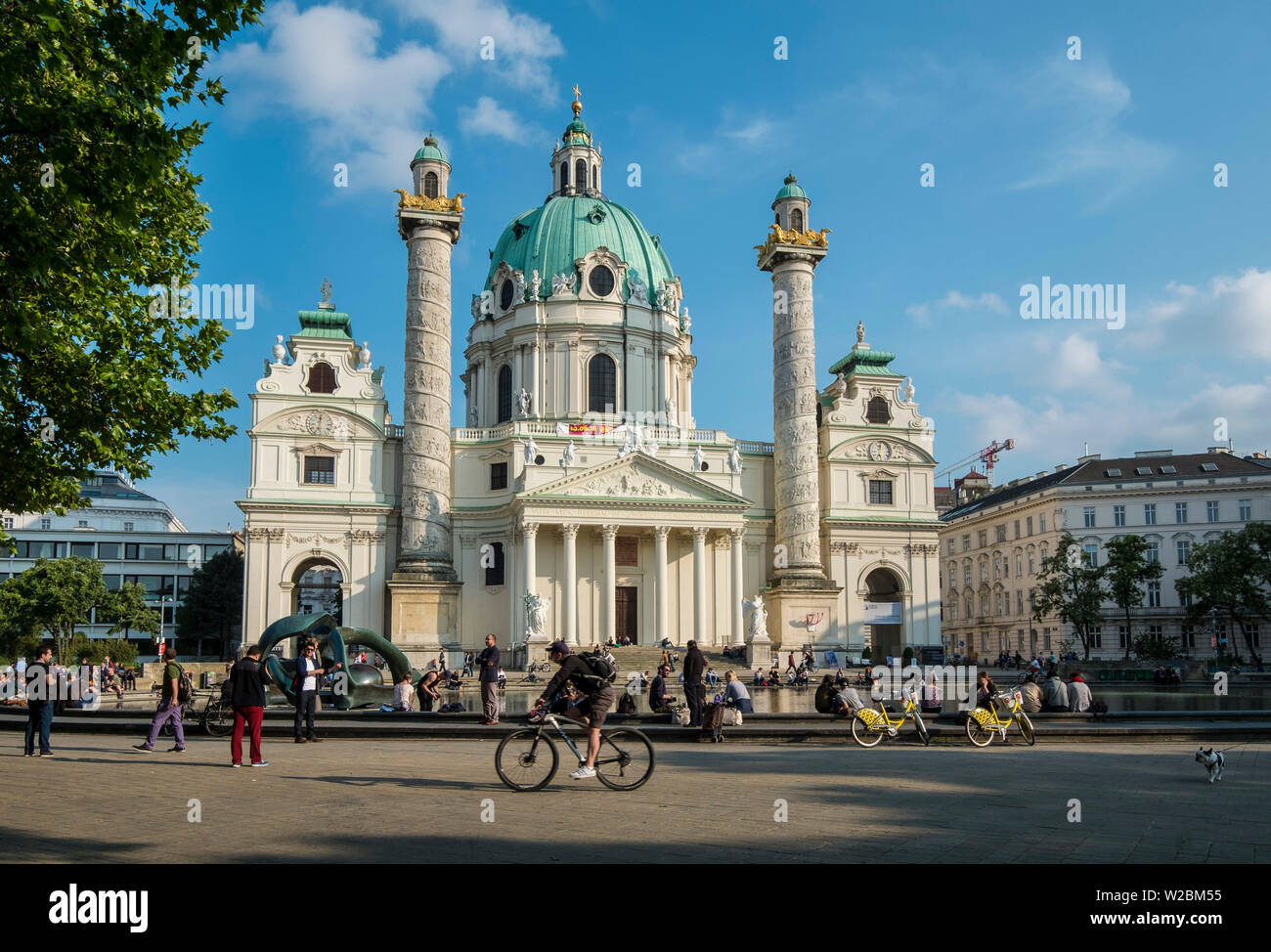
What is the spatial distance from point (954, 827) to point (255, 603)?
49.3 meters

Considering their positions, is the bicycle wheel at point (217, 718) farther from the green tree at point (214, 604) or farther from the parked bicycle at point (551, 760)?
the green tree at point (214, 604)

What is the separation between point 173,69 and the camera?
14953mm

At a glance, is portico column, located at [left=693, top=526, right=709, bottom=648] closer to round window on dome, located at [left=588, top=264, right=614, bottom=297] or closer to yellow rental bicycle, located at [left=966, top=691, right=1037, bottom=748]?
round window on dome, located at [left=588, top=264, right=614, bottom=297]

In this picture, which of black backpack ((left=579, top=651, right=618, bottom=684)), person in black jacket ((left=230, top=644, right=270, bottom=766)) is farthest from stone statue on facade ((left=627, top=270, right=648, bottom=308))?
black backpack ((left=579, top=651, right=618, bottom=684))

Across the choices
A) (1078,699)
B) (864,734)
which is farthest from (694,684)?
(1078,699)

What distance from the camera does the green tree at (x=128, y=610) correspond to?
7219 cm

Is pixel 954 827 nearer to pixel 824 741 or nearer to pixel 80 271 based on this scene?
pixel 824 741

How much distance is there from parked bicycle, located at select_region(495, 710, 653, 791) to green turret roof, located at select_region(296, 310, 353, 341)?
161 feet

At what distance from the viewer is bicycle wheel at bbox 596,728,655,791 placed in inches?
461

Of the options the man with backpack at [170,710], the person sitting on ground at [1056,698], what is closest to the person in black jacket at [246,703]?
the man with backpack at [170,710]

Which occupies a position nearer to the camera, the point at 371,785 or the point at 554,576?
the point at 371,785

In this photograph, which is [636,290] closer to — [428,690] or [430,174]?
[430,174]
